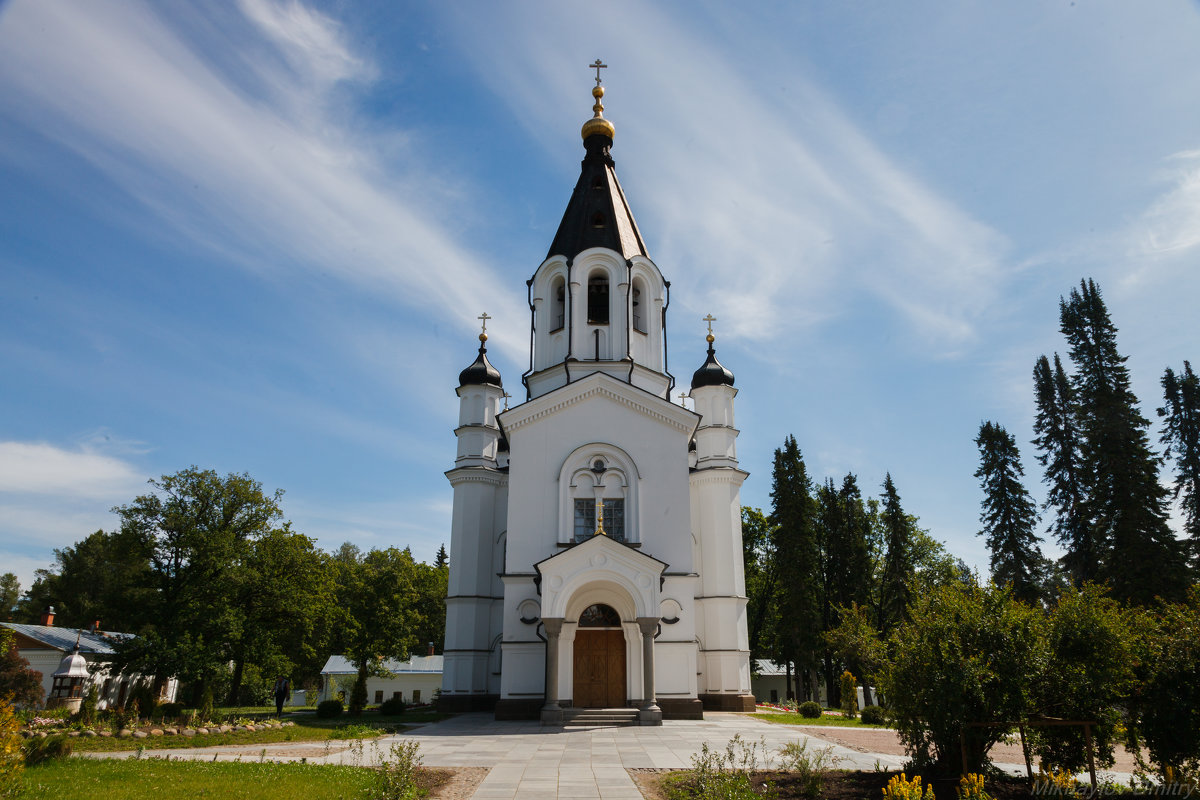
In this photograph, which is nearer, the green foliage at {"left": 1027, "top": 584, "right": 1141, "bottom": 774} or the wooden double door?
the green foliage at {"left": 1027, "top": 584, "right": 1141, "bottom": 774}

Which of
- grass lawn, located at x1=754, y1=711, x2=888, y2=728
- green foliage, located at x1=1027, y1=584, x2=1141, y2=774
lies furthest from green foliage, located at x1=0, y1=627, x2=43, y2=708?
green foliage, located at x1=1027, y1=584, x2=1141, y2=774

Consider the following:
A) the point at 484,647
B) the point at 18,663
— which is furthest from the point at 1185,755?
the point at 18,663

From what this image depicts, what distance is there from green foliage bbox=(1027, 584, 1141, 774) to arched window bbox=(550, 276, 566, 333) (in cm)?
2000

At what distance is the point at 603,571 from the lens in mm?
20562

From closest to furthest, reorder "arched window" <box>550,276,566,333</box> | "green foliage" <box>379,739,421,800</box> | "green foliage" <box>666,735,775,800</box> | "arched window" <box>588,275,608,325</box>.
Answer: "green foliage" <box>666,735,775,800</box> → "green foliage" <box>379,739,421,800</box> → "arched window" <box>588,275,608,325</box> → "arched window" <box>550,276,566,333</box>

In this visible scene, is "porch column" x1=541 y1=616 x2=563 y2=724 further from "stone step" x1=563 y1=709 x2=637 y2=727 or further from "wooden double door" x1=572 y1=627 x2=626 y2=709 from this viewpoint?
"wooden double door" x1=572 y1=627 x2=626 y2=709

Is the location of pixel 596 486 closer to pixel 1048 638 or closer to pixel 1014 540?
pixel 1048 638

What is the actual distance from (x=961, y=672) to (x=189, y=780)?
10812 millimetres

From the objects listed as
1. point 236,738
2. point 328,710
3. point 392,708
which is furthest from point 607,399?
point 328,710

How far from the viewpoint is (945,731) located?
9.53m

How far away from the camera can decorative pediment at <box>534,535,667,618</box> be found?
20328 millimetres

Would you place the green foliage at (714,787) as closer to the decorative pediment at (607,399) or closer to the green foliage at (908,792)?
the green foliage at (908,792)

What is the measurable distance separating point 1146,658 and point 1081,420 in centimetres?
2640

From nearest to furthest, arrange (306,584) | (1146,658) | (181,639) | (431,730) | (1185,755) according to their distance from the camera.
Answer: (1185,755) < (1146,658) < (431,730) < (181,639) < (306,584)
